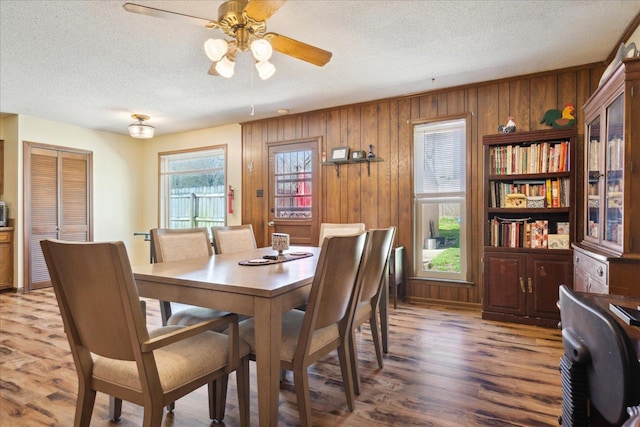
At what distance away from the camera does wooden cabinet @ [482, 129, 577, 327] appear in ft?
10.7

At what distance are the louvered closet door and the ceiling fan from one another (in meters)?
4.35

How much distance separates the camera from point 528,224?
135 inches

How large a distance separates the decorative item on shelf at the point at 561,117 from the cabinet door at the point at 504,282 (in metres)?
1.31

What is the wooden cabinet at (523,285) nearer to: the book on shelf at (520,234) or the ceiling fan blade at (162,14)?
the book on shelf at (520,234)

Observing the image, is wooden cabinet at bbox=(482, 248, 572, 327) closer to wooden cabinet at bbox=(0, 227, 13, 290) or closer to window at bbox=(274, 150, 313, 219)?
window at bbox=(274, 150, 313, 219)

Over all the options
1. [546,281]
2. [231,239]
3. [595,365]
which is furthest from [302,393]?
[546,281]

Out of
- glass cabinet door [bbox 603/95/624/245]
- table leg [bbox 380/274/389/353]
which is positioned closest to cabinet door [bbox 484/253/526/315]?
glass cabinet door [bbox 603/95/624/245]

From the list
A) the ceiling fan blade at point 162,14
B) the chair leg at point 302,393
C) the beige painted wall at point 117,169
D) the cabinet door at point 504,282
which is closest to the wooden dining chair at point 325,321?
the chair leg at point 302,393

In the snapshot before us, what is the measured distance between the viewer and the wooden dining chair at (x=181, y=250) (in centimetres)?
214

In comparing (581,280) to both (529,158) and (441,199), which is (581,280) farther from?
(441,199)

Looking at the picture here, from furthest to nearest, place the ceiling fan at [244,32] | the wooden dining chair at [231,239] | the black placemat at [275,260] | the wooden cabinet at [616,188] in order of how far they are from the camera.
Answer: the wooden dining chair at [231,239] < the black placemat at [275,260] < the wooden cabinet at [616,188] < the ceiling fan at [244,32]

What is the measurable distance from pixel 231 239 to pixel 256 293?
170cm

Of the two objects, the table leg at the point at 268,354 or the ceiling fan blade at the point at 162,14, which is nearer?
the table leg at the point at 268,354

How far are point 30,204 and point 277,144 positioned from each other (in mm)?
3521
